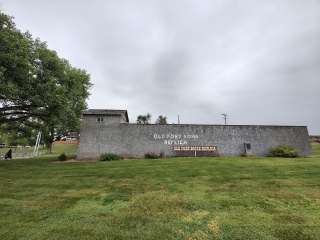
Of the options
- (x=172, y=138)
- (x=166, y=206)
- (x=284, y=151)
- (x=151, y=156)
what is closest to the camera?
(x=166, y=206)

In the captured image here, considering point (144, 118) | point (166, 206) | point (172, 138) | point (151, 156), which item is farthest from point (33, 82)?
point (144, 118)

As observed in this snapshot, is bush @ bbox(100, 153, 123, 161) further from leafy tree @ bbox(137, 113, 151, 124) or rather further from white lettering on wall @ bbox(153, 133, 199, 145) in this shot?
leafy tree @ bbox(137, 113, 151, 124)

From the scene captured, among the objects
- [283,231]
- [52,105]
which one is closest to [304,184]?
[283,231]

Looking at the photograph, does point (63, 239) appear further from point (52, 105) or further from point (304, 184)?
point (52, 105)

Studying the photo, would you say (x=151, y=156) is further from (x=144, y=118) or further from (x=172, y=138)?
(x=144, y=118)

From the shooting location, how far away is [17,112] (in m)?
26.3

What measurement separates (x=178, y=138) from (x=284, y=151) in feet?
39.1

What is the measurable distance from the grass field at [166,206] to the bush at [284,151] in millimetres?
12949

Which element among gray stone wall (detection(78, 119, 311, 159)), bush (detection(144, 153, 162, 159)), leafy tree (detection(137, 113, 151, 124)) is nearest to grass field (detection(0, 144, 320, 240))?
bush (detection(144, 153, 162, 159))

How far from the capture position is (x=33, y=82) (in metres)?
22.9

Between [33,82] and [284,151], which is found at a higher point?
[33,82]

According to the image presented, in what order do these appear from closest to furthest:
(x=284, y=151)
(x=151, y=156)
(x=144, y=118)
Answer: (x=151, y=156) < (x=284, y=151) < (x=144, y=118)

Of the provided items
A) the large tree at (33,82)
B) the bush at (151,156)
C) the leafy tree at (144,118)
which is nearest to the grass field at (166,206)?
the large tree at (33,82)

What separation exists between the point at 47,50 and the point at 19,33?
9.17 ft
